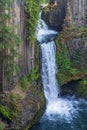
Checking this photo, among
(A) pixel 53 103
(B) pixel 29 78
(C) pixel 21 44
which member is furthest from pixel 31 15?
(A) pixel 53 103

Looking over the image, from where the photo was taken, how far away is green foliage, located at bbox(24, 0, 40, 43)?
1560 centimetres

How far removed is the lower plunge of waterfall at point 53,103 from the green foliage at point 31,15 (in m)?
0.42

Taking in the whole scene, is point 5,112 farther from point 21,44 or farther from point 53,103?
point 53,103

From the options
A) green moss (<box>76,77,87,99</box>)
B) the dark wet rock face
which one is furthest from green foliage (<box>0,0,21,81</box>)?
the dark wet rock face

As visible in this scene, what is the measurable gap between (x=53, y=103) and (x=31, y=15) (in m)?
4.48

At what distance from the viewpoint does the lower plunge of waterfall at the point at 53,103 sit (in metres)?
16.0

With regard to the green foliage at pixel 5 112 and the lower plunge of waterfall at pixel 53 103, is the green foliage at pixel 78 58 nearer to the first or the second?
the lower plunge of waterfall at pixel 53 103

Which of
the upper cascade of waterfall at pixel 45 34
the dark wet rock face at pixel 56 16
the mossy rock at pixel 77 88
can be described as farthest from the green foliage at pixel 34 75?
the dark wet rock face at pixel 56 16

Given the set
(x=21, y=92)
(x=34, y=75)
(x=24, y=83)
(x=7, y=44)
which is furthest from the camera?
(x=34, y=75)

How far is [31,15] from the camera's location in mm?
15867

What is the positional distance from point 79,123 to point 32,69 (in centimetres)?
320

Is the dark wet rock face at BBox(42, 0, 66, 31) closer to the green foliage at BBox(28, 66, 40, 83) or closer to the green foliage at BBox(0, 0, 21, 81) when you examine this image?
the green foliage at BBox(28, 66, 40, 83)

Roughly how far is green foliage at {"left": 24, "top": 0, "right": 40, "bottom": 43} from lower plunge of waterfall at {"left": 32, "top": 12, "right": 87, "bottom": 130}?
42 cm

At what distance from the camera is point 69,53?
64.2 feet
